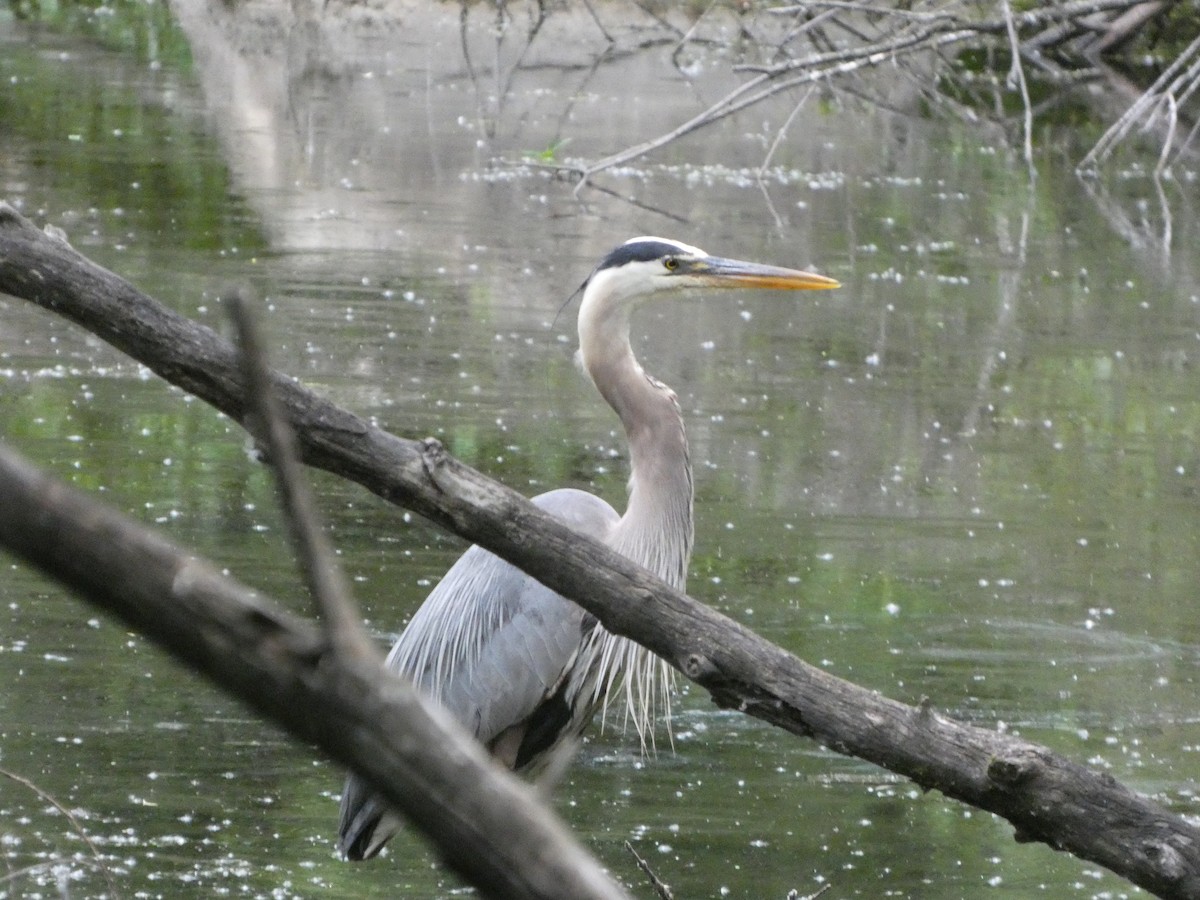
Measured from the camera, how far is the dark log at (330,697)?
1.07m

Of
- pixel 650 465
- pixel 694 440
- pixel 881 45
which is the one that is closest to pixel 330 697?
pixel 650 465

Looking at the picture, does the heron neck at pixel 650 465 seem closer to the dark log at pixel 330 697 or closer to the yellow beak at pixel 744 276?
the yellow beak at pixel 744 276

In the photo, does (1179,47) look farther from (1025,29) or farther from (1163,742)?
(1163,742)

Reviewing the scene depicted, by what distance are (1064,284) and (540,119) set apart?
22.8 ft

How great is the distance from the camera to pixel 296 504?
1057 millimetres

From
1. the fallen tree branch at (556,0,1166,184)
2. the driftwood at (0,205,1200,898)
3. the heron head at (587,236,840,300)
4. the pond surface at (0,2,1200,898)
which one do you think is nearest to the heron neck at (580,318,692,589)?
the heron head at (587,236,840,300)

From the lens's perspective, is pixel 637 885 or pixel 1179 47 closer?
pixel 637 885

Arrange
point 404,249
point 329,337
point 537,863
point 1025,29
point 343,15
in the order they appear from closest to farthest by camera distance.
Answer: point 537,863 → point 329,337 → point 404,249 → point 1025,29 → point 343,15

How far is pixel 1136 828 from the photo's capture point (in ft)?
8.65

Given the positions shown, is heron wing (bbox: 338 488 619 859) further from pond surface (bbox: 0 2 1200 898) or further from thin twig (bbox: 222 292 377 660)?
thin twig (bbox: 222 292 377 660)

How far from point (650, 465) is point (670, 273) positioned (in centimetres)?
58

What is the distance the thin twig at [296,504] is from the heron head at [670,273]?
377 centimetres

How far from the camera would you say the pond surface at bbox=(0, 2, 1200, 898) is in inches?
183

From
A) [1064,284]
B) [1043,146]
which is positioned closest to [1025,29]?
[1043,146]
